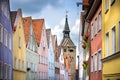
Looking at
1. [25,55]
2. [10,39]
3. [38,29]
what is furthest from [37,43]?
[10,39]

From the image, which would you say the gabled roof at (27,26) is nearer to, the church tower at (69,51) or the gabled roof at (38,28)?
the gabled roof at (38,28)

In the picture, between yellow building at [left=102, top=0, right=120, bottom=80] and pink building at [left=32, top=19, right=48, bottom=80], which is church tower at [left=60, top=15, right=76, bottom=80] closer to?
pink building at [left=32, top=19, right=48, bottom=80]

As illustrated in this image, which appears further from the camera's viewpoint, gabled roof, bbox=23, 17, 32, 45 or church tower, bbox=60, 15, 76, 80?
church tower, bbox=60, 15, 76, 80

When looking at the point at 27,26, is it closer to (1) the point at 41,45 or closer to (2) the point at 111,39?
(1) the point at 41,45

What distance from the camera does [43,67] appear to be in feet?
182

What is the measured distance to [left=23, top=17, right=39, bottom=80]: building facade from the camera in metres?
43.1

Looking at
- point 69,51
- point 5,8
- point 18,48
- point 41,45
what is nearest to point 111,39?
point 5,8

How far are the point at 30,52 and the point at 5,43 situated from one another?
1491 centimetres

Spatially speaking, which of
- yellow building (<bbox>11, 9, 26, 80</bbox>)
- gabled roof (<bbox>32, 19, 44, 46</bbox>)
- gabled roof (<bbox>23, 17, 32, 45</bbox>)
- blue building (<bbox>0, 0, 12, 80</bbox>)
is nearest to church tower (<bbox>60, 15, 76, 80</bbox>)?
gabled roof (<bbox>32, 19, 44, 46</bbox>)

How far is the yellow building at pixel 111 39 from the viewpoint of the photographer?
1505 cm

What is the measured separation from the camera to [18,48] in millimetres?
36719

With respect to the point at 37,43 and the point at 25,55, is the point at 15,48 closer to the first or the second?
the point at 25,55

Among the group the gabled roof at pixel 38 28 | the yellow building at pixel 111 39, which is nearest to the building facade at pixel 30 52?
the gabled roof at pixel 38 28

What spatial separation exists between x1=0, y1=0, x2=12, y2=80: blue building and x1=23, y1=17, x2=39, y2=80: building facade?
1041cm
